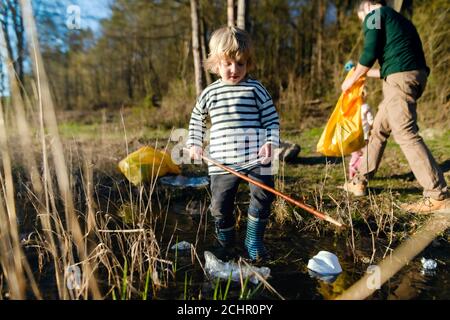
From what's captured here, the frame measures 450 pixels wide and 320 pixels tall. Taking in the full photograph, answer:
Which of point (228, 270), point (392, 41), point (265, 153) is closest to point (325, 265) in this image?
point (228, 270)

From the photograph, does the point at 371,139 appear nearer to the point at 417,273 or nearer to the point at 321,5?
the point at 417,273

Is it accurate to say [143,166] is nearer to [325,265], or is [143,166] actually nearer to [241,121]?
Result: [241,121]

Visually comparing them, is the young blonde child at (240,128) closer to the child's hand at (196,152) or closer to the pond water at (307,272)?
the child's hand at (196,152)

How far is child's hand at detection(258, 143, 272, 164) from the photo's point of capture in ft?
6.88

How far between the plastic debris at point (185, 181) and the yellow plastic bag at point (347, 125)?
3.74ft

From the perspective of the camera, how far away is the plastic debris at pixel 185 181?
146 inches

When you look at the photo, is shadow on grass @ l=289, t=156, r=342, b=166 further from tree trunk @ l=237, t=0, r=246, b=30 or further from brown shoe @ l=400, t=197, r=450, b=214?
tree trunk @ l=237, t=0, r=246, b=30

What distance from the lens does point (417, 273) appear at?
6.82 ft

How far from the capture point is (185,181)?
384 centimetres

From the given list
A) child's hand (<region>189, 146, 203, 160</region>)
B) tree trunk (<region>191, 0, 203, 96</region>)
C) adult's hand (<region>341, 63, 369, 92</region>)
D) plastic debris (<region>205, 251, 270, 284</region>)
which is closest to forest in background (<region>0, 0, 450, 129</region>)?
tree trunk (<region>191, 0, 203, 96</region>)

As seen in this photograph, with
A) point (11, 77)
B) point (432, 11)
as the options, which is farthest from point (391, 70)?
point (432, 11)

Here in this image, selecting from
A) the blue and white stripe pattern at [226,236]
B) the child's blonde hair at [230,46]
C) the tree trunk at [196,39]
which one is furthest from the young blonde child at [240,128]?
the tree trunk at [196,39]

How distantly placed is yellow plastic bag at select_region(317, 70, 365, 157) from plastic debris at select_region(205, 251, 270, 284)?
161 centimetres
